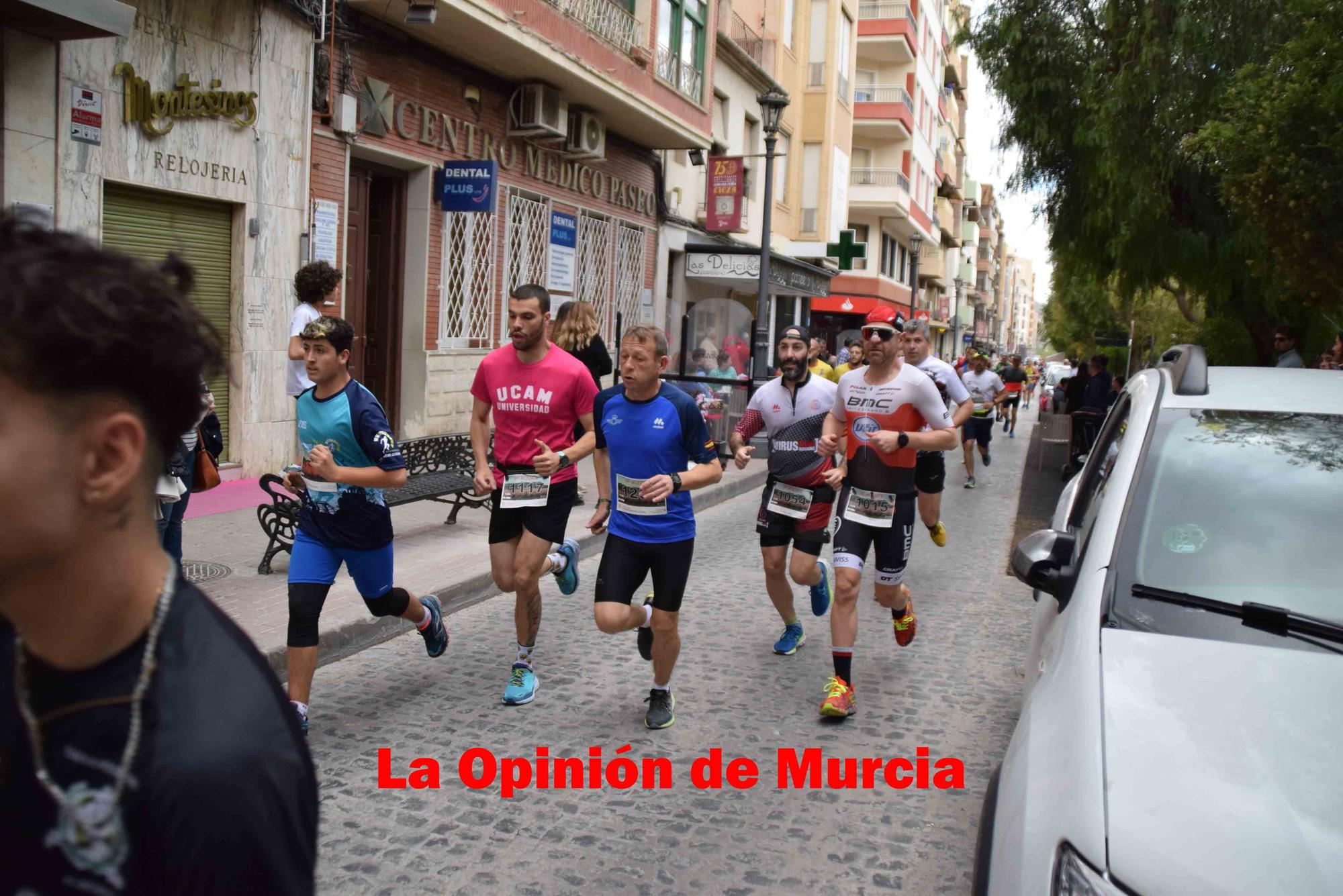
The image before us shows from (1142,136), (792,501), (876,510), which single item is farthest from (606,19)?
(876,510)

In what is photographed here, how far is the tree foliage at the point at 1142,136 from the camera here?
1514 cm

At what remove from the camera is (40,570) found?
1.19 metres

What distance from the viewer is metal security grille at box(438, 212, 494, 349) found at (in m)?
15.1

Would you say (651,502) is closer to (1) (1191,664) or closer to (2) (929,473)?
(1) (1191,664)

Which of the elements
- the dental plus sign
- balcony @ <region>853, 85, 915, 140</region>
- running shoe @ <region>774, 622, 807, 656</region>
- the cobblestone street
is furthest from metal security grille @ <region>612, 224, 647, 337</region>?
balcony @ <region>853, 85, 915, 140</region>

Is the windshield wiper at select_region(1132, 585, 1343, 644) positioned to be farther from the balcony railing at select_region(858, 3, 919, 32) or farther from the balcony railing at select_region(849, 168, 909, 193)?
the balcony railing at select_region(858, 3, 919, 32)

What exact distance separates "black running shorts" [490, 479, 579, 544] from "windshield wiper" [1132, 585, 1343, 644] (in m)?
3.34

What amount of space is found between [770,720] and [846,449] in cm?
148

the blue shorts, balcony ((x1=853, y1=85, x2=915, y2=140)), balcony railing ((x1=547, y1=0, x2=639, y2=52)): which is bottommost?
the blue shorts

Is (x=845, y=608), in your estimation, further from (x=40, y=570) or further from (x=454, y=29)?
(x=454, y=29)

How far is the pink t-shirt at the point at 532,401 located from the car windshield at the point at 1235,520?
9.97ft

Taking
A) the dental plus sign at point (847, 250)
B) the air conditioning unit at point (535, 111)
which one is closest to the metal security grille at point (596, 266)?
the air conditioning unit at point (535, 111)

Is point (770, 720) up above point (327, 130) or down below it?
below

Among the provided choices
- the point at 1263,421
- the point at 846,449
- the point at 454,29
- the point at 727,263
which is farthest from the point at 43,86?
the point at 727,263
